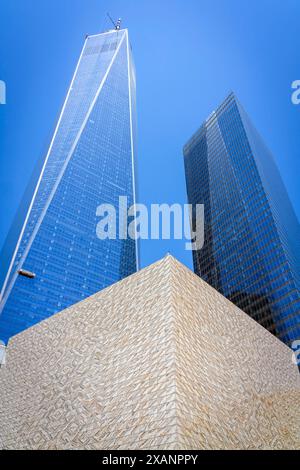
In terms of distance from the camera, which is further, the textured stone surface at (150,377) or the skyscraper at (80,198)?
the skyscraper at (80,198)

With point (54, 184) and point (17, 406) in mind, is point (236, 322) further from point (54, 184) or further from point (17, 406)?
point (54, 184)

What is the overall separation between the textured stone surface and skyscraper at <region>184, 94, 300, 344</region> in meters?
44.3

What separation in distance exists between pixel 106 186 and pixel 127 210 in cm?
986

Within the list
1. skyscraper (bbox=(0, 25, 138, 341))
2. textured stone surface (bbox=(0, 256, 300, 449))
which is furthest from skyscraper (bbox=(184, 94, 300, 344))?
textured stone surface (bbox=(0, 256, 300, 449))

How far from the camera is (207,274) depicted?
84.0 m

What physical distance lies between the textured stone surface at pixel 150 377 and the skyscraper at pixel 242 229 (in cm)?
4430

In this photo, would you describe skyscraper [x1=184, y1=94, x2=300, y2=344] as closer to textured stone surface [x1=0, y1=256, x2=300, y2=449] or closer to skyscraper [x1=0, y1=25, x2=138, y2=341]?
skyscraper [x1=0, y1=25, x2=138, y2=341]

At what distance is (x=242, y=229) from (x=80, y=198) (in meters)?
44.1

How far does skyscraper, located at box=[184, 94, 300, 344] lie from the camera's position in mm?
62922

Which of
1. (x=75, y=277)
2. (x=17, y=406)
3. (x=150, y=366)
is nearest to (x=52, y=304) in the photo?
(x=75, y=277)

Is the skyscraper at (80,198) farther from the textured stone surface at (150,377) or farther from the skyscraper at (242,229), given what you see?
the textured stone surface at (150,377)

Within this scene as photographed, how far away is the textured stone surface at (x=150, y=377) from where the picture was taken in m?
11.7

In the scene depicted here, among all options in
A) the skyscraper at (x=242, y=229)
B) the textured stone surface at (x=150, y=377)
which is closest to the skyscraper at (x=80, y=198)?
the skyscraper at (x=242, y=229)

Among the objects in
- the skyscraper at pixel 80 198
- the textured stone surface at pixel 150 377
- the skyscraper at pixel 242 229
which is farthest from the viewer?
the skyscraper at pixel 80 198
